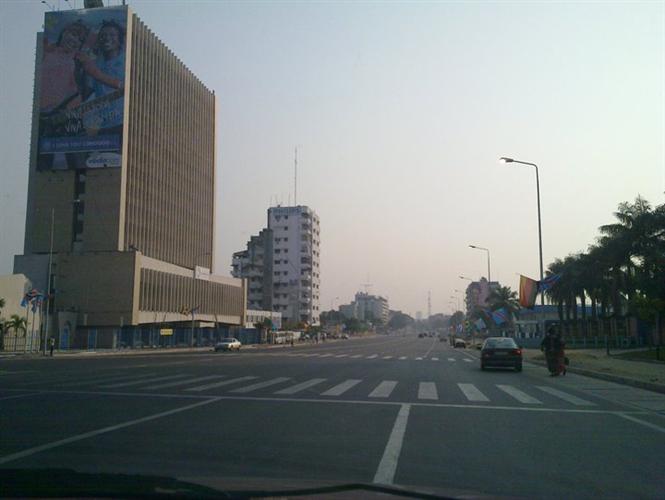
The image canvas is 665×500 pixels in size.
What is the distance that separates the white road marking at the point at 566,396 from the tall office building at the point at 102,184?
55127 mm

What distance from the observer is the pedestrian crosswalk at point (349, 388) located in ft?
54.1

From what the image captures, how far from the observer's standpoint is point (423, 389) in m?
19.0

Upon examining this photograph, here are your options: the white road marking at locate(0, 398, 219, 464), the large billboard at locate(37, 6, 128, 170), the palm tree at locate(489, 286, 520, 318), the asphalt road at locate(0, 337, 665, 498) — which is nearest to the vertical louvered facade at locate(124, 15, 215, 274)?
the large billboard at locate(37, 6, 128, 170)

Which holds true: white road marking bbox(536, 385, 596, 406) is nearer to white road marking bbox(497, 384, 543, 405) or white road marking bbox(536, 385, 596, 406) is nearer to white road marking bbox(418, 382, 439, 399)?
white road marking bbox(497, 384, 543, 405)

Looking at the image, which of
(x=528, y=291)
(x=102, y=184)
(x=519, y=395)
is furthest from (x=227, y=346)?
(x=519, y=395)

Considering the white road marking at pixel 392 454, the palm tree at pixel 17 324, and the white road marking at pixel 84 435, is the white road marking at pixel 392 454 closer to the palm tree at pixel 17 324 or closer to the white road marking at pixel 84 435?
the white road marking at pixel 84 435

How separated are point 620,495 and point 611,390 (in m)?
13.9

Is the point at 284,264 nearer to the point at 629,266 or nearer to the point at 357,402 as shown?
the point at 629,266

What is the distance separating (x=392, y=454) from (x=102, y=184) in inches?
2919

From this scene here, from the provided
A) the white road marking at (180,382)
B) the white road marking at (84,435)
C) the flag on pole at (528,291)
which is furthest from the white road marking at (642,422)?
the flag on pole at (528,291)

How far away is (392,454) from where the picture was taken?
8.89 meters

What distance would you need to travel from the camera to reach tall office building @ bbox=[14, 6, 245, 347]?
234 ft

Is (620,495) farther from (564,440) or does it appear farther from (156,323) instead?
(156,323)

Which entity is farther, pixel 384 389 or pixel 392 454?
pixel 384 389
